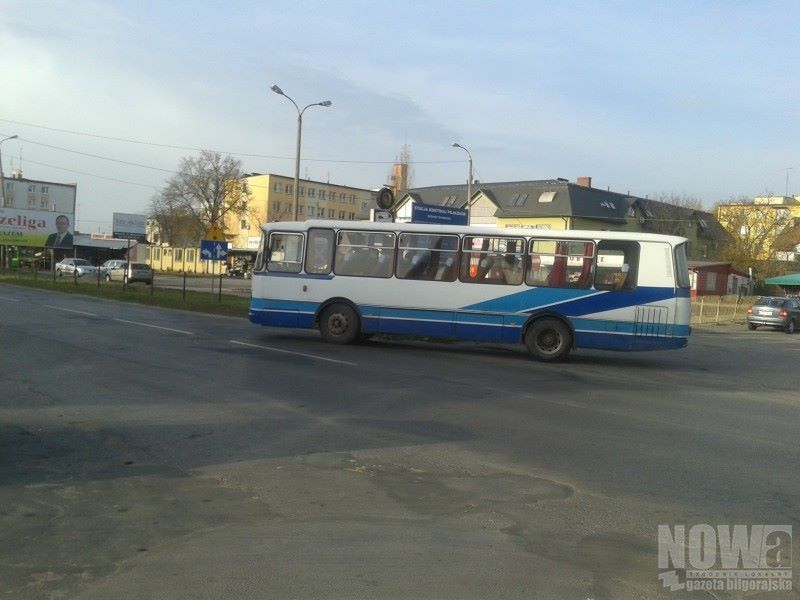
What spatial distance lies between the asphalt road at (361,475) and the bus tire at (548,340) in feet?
7.18

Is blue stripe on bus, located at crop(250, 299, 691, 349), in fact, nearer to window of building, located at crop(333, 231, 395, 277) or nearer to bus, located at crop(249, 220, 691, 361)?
bus, located at crop(249, 220, 691, 361)

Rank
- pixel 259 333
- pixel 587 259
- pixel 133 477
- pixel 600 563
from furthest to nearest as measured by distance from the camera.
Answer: pixel 259 333
pixel 587 259
pixel 133 477
pixel 600 563

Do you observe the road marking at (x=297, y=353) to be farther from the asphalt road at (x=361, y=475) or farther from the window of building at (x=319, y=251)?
the window of building at (x=319, y=251)

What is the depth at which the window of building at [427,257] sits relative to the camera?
61.4ft

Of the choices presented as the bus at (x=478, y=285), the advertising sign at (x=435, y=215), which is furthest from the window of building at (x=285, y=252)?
the advertising sign at (x=435, y=215)

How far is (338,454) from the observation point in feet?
27.1

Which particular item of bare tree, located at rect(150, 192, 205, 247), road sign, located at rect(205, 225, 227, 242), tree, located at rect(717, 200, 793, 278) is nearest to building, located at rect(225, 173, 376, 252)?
bare tree, located at rect(150, 192, 205, 247)

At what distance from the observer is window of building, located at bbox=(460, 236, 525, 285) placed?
18.2 meters

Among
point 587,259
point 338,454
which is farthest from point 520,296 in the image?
point 338,454

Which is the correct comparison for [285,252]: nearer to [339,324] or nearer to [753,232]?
[339,324]

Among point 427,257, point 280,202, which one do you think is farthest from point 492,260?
point 280,202

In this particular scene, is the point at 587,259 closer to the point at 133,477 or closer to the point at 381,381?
the point at 381,381

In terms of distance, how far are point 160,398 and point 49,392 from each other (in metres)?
1.68

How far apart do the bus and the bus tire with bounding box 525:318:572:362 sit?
0.9 inches
